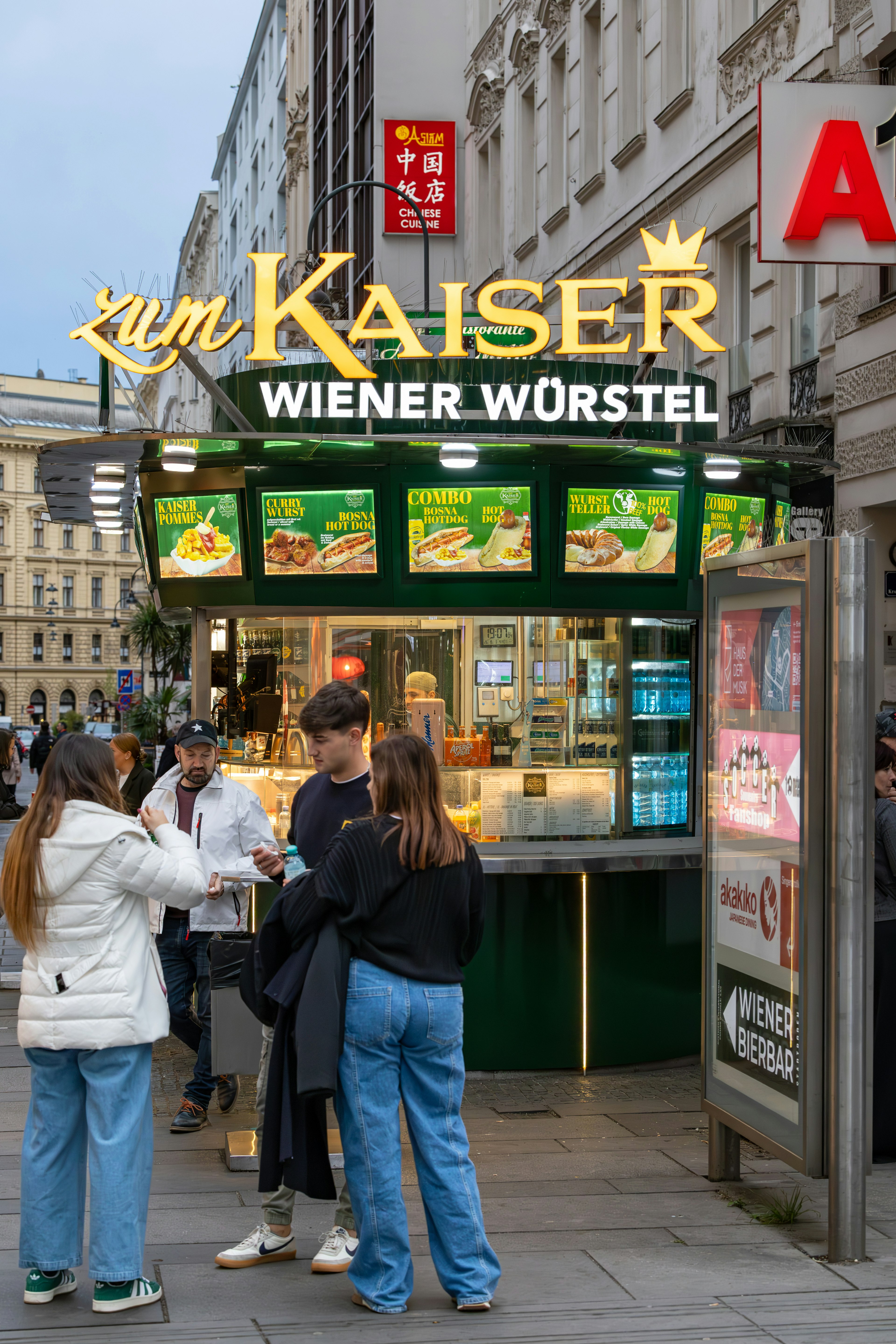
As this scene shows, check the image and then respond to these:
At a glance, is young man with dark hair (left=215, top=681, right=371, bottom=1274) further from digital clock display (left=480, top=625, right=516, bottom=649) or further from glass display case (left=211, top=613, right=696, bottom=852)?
digital clock display (left=480, top=625, right=516, bottom=649)

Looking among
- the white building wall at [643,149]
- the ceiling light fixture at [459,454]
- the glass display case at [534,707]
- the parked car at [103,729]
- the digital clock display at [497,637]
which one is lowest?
the parked car at [103,729]

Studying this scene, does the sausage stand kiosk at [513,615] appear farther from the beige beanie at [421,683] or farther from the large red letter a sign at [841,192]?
the large red letter a sign at [841,192]

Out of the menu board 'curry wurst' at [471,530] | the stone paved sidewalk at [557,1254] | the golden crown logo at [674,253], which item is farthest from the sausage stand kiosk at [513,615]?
the stone paved sidewalk at [557,1254]

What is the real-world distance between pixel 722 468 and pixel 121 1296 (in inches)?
243

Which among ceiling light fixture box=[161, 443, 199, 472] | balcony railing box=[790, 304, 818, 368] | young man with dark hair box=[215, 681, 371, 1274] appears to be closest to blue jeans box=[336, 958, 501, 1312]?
young man with dark hair box=[215, 681, 371, 1274]

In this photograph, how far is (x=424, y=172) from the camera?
1132 inches

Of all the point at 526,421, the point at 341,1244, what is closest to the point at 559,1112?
the point at 341,1244

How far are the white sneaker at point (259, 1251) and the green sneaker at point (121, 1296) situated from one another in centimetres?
45

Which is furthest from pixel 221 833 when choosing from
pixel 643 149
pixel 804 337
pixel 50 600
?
pixel 50 600

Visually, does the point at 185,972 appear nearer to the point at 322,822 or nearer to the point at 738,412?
the point at 322,822

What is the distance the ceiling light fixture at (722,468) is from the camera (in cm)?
908

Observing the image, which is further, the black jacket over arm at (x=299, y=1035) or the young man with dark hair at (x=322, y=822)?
the young man with dark hair at (x=322, y=822)

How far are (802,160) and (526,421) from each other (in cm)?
257

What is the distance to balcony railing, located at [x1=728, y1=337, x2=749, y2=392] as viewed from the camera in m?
15.1
